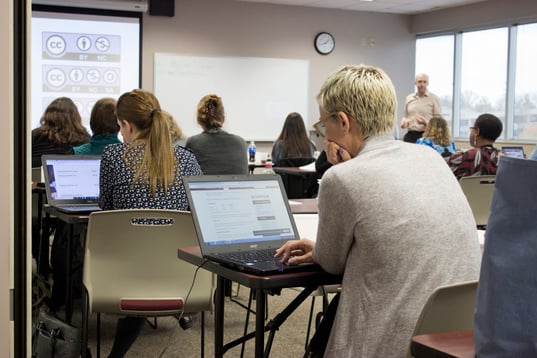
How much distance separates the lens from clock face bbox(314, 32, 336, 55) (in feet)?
33.8

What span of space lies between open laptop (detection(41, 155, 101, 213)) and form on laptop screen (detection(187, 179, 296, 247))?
150cm

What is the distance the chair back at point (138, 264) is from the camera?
2.69 m

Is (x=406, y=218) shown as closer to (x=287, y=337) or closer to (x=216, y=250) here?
(x=216, y=250)

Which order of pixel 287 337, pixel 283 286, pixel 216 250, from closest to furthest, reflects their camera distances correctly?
pixel 283 286, pixel 216 250, pixel 287 337

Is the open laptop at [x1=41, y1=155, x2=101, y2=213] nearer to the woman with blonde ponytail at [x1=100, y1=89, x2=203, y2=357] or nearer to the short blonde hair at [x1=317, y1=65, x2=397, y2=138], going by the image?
the woman with blonde ponytail at [x1=100, y1=89, x2=203, y2=357]

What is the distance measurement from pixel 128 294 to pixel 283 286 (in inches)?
43.6

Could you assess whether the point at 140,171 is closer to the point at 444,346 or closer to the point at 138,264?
the point at 138,264

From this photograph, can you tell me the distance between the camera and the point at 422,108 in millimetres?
9000

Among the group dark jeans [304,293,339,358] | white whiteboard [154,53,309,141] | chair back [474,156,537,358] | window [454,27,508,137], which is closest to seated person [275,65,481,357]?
dark jeans [304,293,339,358]

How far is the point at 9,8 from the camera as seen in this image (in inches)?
73.5

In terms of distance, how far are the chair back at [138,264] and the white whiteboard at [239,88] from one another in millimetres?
6706

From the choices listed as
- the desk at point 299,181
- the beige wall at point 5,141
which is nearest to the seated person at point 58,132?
the desk at point 299,181

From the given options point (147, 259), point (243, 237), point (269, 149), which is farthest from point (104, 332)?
point (269, 149)

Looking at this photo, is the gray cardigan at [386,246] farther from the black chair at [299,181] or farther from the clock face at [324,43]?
the clock face at [324,43]
